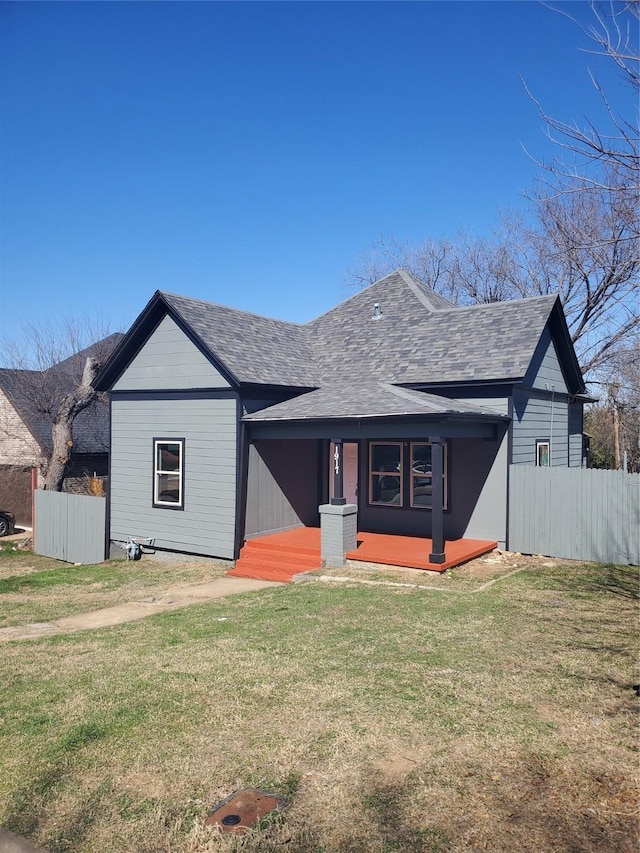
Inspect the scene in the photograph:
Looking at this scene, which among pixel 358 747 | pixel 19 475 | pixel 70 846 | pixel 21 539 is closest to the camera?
pixel 70 846

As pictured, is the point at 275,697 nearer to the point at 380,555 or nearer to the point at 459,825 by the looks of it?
the point at 459,825

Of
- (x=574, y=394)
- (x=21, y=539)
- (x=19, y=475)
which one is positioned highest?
(x=574, y=394)

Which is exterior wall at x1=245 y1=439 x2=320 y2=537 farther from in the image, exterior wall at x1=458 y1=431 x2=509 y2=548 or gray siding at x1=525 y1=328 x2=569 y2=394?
gray siding at x1=525 y1=328 x2=569 y2=394

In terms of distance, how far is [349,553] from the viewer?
13.8 metres

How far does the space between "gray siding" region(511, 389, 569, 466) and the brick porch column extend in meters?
4.06

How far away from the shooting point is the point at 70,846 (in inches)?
167

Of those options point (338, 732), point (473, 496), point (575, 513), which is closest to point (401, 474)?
point (473, 496)

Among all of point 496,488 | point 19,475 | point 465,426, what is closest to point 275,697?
point 465,426

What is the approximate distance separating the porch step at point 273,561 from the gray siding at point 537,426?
5.05 metres

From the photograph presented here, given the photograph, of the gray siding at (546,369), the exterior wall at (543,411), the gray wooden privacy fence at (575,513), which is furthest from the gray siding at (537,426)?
the gray wooden privacy fence at (575,513)

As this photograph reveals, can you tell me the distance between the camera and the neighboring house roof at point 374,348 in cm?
1495

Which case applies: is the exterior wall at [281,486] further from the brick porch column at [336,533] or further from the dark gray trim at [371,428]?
the brick porch column at [336,533]

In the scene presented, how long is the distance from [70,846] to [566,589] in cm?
888

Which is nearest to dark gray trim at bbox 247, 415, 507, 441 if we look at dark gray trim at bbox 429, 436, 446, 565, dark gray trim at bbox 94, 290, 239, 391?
dark gray trim at bbox 429, 436, 446, 565
